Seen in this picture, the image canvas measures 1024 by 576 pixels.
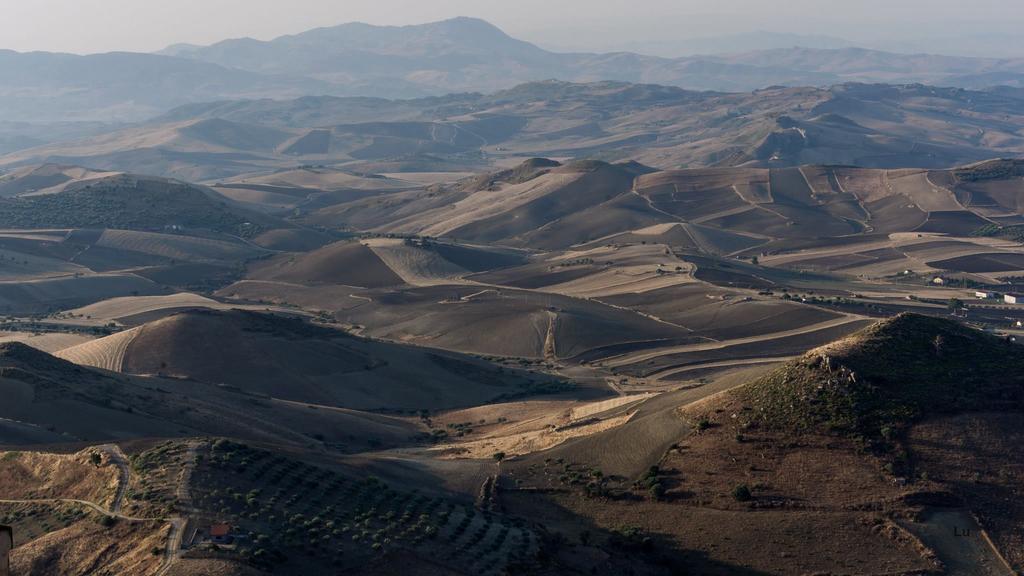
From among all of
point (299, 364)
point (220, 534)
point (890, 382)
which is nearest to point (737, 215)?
point (299, 364)

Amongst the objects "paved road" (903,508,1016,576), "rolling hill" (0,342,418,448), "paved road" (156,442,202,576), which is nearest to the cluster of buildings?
"rolling hill" (0,342,418,448)

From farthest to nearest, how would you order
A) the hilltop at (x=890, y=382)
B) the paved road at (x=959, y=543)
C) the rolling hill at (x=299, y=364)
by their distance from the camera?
the rolling hill at (x=299, y=364)
the hilltop at (x=890, y=382)
the paved road at (x=959, y=543)

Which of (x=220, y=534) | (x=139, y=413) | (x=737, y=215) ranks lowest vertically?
(x=737, y=215)

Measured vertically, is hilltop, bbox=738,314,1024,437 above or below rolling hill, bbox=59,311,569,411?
above

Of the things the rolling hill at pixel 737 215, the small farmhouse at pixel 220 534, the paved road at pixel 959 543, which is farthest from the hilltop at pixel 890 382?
the rolling hill at pixel 737 215

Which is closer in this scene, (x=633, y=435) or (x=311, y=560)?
(x=311, y=560)

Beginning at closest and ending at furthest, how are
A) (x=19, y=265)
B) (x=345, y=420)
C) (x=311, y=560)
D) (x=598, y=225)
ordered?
(x=311, y=560) < (x=345, y=420) < (x=19, y=265) < (x=598, y=225)

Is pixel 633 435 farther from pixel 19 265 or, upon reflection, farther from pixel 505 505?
pixel 19 265

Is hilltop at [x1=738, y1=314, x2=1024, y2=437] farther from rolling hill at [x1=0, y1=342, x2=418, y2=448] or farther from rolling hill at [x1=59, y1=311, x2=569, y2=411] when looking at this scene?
rolling hill at [x1=59, y1=311, x2=569, y2=411]

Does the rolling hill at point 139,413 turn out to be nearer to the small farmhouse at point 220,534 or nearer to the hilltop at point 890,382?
the small farmhouse at point 220,534

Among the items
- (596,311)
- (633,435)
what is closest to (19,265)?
(596,311)

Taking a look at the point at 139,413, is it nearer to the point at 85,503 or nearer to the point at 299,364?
the point at 85,503
